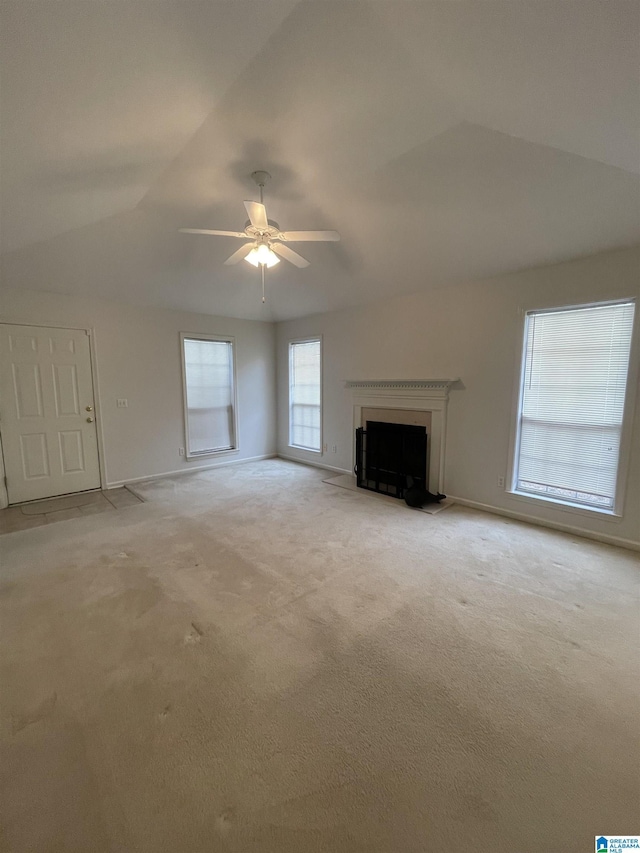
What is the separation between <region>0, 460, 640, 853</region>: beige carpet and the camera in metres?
1.17

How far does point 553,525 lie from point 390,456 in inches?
71.9

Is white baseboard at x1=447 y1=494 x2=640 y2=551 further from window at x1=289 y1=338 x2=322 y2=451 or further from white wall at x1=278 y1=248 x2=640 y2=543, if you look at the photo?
window at x1=289 y1=338 x2=322 y2=451

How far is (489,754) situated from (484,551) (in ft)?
5.73

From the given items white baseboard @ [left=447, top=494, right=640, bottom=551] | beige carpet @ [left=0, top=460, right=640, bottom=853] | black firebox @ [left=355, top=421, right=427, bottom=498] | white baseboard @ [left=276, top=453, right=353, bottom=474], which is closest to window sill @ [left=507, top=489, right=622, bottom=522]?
white baseboard @ [left=447, top=494, right=640, bottom=551]

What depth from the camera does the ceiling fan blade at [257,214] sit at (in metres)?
2.25

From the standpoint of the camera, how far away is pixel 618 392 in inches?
117

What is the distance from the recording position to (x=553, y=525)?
3.37 m

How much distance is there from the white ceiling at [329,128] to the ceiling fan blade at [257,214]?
575 mm

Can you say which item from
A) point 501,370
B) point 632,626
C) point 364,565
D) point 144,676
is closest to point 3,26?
point 144,676

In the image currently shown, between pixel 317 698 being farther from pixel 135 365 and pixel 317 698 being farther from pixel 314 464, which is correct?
pixel 135 365

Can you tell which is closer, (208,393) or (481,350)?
(481,350)

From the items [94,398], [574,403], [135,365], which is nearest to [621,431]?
[574,403]

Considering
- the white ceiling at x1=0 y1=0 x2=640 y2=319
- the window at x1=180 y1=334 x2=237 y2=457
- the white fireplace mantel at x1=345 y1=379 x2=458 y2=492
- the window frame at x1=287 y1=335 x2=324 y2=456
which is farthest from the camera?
the window frame at x1=287 y1=335 x2=324 y2=456

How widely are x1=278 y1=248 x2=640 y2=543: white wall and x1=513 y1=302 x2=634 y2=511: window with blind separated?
12 cm
